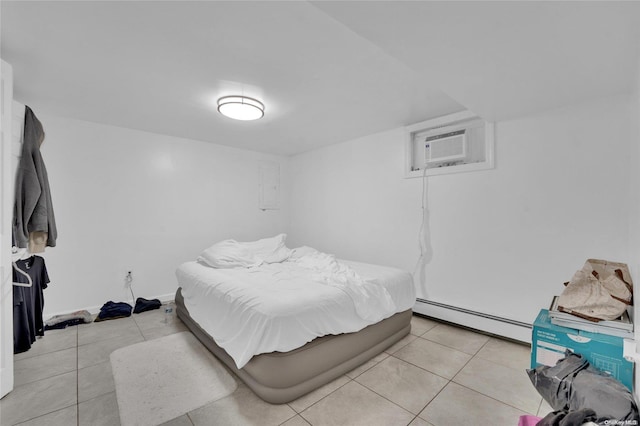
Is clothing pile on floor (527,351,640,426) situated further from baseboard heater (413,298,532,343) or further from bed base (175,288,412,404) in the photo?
baseboard heater (413,298,532,343)

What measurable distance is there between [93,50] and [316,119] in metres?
2.13

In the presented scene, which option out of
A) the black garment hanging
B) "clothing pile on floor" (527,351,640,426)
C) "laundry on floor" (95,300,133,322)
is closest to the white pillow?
"laundry on floor" (95,300,133,322)

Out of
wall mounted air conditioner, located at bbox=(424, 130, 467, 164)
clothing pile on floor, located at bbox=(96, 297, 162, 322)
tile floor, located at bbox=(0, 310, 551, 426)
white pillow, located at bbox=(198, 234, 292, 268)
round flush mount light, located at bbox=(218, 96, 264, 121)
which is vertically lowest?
tile floor, located at bbox=(0, 310, 551, 426)

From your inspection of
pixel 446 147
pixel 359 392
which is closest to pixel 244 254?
pixel 359 392

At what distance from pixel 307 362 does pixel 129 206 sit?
3279 mm

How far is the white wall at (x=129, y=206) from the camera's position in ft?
10.5

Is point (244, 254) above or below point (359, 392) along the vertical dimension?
above

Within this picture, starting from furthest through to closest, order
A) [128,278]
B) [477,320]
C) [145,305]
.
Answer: [128,278] < [145,305] < [477,320]

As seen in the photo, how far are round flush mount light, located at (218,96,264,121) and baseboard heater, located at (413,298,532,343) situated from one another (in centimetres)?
293

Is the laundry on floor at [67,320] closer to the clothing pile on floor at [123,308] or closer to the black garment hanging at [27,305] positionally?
the clothing pile on floor at [123,308]

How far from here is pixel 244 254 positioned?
3215mm

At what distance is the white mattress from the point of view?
177 cm

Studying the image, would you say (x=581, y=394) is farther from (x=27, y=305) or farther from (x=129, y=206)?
(x=129, y=206)

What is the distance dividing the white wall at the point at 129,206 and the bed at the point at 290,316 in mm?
1165
